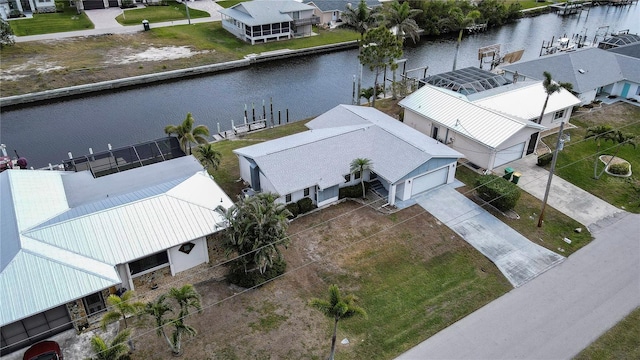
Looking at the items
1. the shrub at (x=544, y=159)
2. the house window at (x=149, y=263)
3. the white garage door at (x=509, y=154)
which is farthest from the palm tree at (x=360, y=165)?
the shrub at (x=544, y=159)

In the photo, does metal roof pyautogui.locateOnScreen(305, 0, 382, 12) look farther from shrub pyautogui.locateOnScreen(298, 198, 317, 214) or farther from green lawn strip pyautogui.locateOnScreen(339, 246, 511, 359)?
green lawn strip pyautogui.locateOnScreen(339, 246, 511, 359)

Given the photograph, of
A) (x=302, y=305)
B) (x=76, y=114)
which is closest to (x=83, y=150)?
(x=76, y=114)

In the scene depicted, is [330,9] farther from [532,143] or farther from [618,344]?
[618,344]

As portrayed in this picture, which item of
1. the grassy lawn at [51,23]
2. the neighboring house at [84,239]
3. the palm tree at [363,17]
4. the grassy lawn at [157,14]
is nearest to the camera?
the neighboring house at [84,239]

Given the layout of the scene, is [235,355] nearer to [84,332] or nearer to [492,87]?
[84,332]

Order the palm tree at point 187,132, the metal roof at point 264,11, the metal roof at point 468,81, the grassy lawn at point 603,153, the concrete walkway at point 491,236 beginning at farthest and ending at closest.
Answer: the metal roof at point 264,11
the metal roof at point 468,81
the grassy lawn at point 603,153
the palm tree at point 187,132
the concrete walkway at point 491,236

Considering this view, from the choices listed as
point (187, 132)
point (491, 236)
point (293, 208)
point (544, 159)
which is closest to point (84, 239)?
point (293, 208)

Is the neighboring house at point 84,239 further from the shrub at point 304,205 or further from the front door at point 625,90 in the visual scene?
the front door at point 625,90
